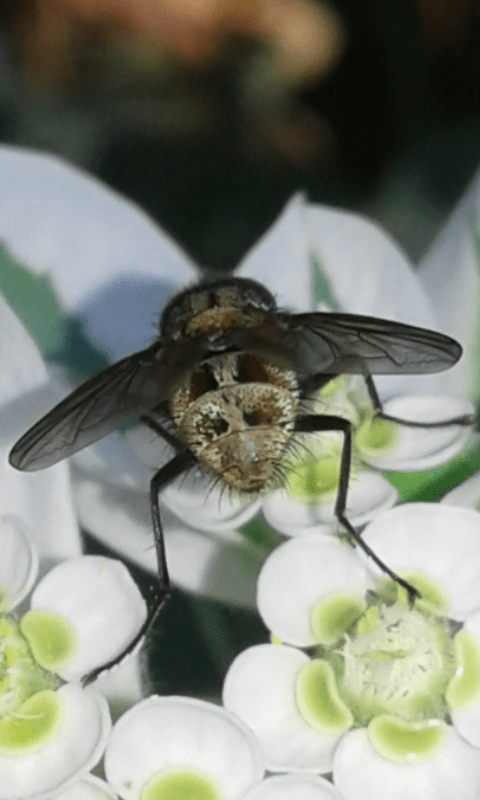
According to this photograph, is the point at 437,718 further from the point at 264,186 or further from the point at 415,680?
the point at 264,186

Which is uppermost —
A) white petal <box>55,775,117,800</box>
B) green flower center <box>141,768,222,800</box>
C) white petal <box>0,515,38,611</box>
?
white petal <box>0,515,38,611</box>

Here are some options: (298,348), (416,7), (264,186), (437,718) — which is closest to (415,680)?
(437,718)

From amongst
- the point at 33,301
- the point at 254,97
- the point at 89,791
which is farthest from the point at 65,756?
the point at 254,97

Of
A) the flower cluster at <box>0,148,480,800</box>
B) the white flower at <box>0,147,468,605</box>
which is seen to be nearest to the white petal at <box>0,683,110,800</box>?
the flower cluster at <box>0,148,480,800</box>

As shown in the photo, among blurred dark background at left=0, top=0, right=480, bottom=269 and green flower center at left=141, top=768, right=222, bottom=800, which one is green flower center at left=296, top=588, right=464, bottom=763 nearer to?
green flower center at left=141, top=768, right=222, bottom=800

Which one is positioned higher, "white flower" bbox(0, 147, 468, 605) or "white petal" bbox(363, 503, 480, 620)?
"white flower" bbox(0, 147, 468, 605)

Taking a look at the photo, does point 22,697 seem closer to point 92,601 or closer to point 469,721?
point 92,601

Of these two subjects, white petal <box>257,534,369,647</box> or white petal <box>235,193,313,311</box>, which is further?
white petal <box>235,193,313,311</box>

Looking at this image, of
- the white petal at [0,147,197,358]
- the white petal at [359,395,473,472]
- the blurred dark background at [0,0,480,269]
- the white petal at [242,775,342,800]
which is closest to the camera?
the white petal at [242,775,342,800]
